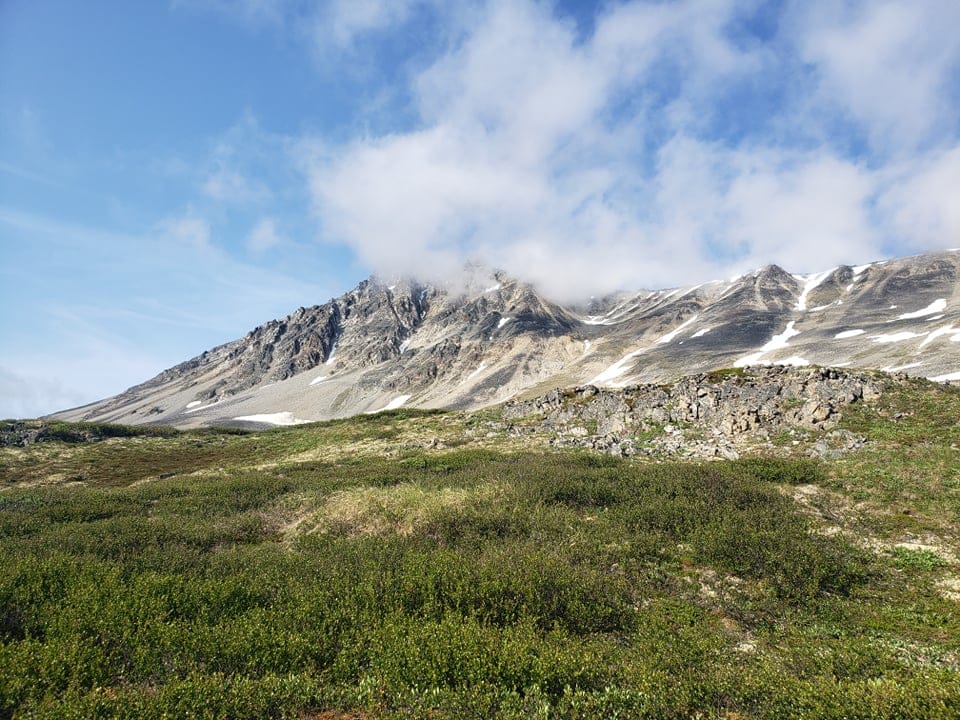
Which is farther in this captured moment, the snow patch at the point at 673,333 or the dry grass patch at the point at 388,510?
the snow patch at the point at 673,333

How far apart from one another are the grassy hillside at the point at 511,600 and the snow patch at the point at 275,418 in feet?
491

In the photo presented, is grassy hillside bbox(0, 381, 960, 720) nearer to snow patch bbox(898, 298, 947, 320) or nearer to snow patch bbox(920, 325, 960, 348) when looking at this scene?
snow patch bbox(920, 325, 960, 348)

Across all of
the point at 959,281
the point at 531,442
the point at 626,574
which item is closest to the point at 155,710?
the point at 626,574

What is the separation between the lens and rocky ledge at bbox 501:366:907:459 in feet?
91.5

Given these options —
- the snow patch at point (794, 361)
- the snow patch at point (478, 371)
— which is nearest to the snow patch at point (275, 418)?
the snow patch at point (478, 371)

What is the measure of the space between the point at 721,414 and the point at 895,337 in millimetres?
103505

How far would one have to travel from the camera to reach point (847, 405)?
28.3 metres

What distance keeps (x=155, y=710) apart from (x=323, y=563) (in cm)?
548

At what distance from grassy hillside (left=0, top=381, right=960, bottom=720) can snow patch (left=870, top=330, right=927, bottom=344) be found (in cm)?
10730

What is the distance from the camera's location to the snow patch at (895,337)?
99438 mm

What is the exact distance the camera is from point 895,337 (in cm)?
10356

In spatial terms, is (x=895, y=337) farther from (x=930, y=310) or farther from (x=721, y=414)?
(x=721, y=414)

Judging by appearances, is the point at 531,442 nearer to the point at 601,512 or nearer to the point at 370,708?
the point at 601,512

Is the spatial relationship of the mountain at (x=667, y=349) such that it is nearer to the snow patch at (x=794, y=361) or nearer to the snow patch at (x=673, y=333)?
the snow patch at (x=794, y=361)
